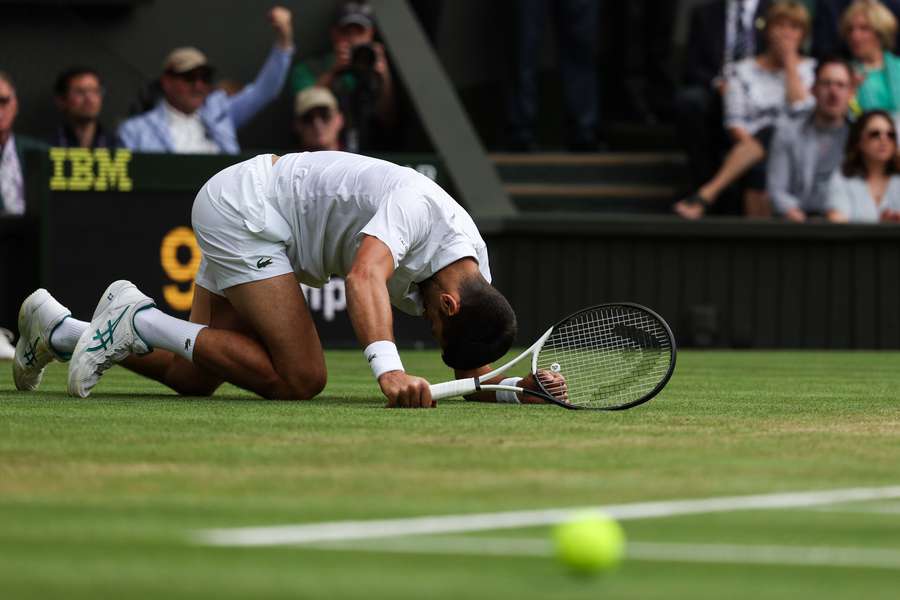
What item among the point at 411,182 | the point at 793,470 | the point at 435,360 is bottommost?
the point at 435,360

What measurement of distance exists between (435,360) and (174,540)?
7.67 meters

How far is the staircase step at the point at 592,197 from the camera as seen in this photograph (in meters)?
14.2

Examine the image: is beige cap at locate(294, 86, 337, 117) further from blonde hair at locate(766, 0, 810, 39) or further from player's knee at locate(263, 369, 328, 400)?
player's knee at locate(263, 369, 328, 400)

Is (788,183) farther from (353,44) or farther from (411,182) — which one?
(411,182)

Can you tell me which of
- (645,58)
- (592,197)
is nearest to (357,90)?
(592,197)

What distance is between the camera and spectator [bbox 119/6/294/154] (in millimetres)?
12539

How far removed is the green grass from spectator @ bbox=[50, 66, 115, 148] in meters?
4.94

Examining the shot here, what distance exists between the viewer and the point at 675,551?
3.30 m

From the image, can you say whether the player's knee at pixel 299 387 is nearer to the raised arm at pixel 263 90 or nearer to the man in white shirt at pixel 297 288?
the man in white shirt at pixel 297 288

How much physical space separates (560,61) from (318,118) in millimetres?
2207

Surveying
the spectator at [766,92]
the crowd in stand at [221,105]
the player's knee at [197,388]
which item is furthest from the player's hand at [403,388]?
the spectator at [766,92]

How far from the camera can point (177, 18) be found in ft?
48.3

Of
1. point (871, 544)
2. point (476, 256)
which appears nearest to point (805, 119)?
point (476, 256)

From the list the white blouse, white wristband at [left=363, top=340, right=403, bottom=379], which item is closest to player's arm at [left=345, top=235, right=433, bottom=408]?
white wristband at [left=363, top=340, right=403, bottom=379]
